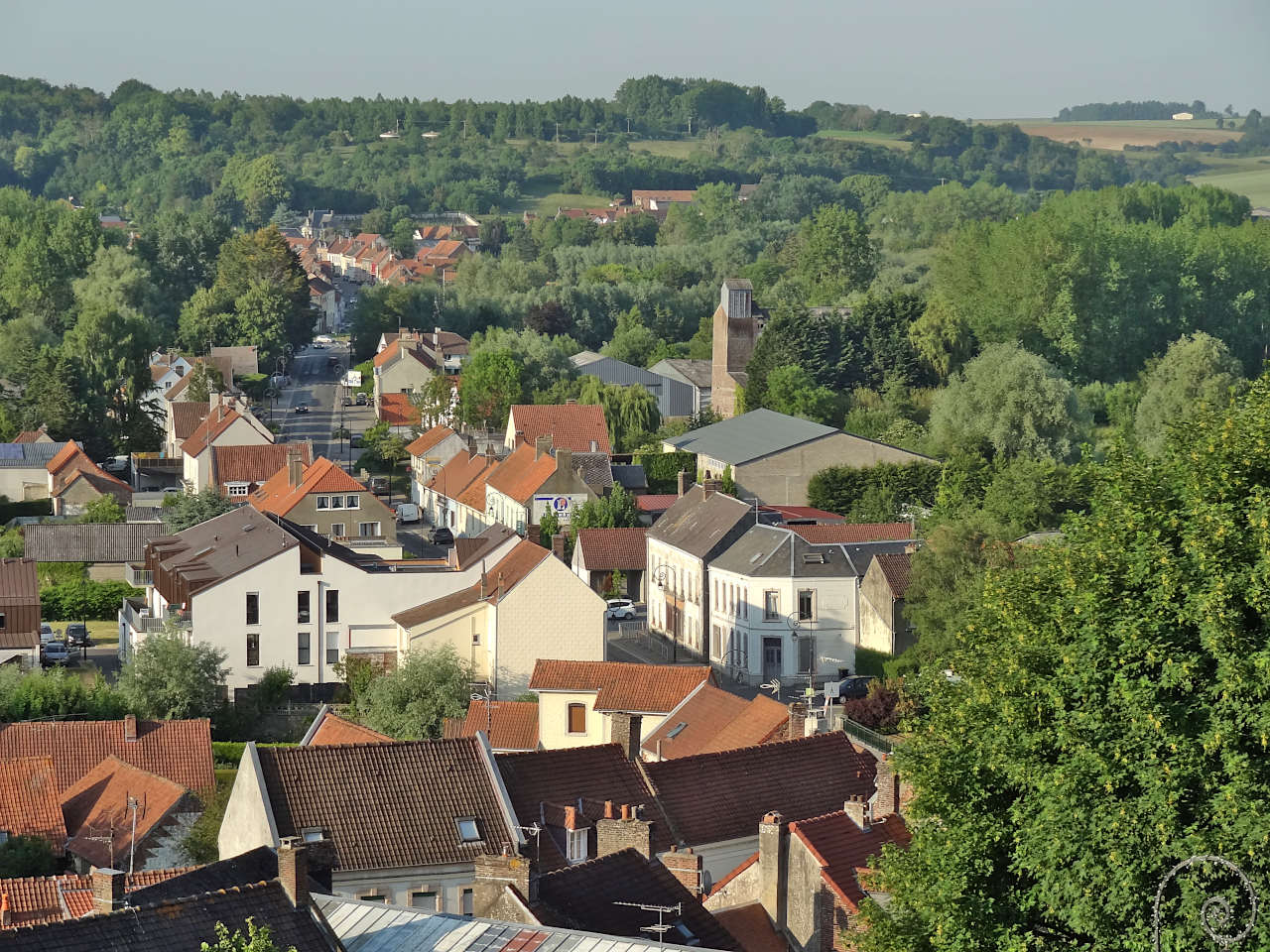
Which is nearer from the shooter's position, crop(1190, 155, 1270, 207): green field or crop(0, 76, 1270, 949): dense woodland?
crop(0, 76, 1270, 949): dense woodland

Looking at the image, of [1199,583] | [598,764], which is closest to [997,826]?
[1199,583]

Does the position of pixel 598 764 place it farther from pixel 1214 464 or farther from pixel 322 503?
pixel 322 503

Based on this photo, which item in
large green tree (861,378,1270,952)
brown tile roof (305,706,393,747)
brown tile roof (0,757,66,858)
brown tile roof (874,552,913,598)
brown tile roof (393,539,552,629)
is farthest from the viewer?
brown tile roof (874,552,913,598)

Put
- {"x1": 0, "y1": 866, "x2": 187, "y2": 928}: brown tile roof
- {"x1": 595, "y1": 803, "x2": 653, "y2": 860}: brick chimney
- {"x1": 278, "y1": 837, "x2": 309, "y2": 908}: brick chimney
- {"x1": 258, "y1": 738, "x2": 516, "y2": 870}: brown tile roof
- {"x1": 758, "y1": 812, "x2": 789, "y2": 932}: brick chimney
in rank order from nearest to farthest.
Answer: {"x1": 278, "y1": 837, "x2": 309, "y2": 908}: brick chimney < {"x1": 0, "y1": 866, "x2": 187, "y2": 928}: brown tile roof < {"x1": 758, "y1": 812, "x2": 789, "y2": 932}: brick chimney < {"x1": 595, "y1": 803, "x2": 653, "y2": 860}: brick chimney < {"x1": 258, "y1": 738, "x2": 516, "y2": 870}: brown tile roof

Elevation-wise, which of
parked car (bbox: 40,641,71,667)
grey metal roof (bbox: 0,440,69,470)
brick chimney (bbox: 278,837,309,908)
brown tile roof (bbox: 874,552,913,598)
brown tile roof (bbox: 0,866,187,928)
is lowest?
parked car (bbox: 40,641,71,667)

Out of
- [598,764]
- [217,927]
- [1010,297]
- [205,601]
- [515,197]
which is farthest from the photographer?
[515,197]

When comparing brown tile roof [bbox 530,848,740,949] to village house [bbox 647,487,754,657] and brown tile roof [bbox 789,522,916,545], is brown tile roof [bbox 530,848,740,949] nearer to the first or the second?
village house [bbox 647,487,754,657]

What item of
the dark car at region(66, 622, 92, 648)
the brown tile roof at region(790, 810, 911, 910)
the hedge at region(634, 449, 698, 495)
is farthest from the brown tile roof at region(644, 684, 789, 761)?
the hedge at region(634, 449, 698, 495)
